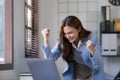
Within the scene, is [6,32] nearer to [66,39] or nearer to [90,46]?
[66,39]

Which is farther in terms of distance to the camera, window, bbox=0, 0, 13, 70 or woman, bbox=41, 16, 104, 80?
window, bbox=0, 0, 13, 70

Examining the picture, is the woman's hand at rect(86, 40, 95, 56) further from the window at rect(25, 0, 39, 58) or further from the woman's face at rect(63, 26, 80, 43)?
the window at rect(25, 0, 39, 58)

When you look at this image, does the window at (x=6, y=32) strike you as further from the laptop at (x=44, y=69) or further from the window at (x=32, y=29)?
the laptop at (x=44, y=69)

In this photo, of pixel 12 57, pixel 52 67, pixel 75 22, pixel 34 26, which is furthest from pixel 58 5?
pixel 52 67

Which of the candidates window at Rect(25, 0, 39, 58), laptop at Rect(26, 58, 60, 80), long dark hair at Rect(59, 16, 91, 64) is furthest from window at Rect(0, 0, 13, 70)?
A: laptop at Rect(26, 58, 60, 80)

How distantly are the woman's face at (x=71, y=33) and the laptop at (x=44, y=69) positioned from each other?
326 millimetres

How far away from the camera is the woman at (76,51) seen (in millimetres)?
1771

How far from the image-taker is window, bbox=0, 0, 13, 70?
7.97 ft

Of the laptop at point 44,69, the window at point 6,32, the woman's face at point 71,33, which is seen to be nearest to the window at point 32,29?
the window at point 6,32

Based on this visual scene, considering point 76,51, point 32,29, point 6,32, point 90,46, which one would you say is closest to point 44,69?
point 90,46

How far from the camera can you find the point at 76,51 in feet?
6.22

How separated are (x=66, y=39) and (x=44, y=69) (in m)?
0.44

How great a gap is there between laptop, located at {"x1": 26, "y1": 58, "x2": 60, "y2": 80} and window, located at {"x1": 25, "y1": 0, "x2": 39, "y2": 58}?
4.66 ft

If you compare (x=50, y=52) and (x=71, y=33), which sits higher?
(x=71, y=33)
